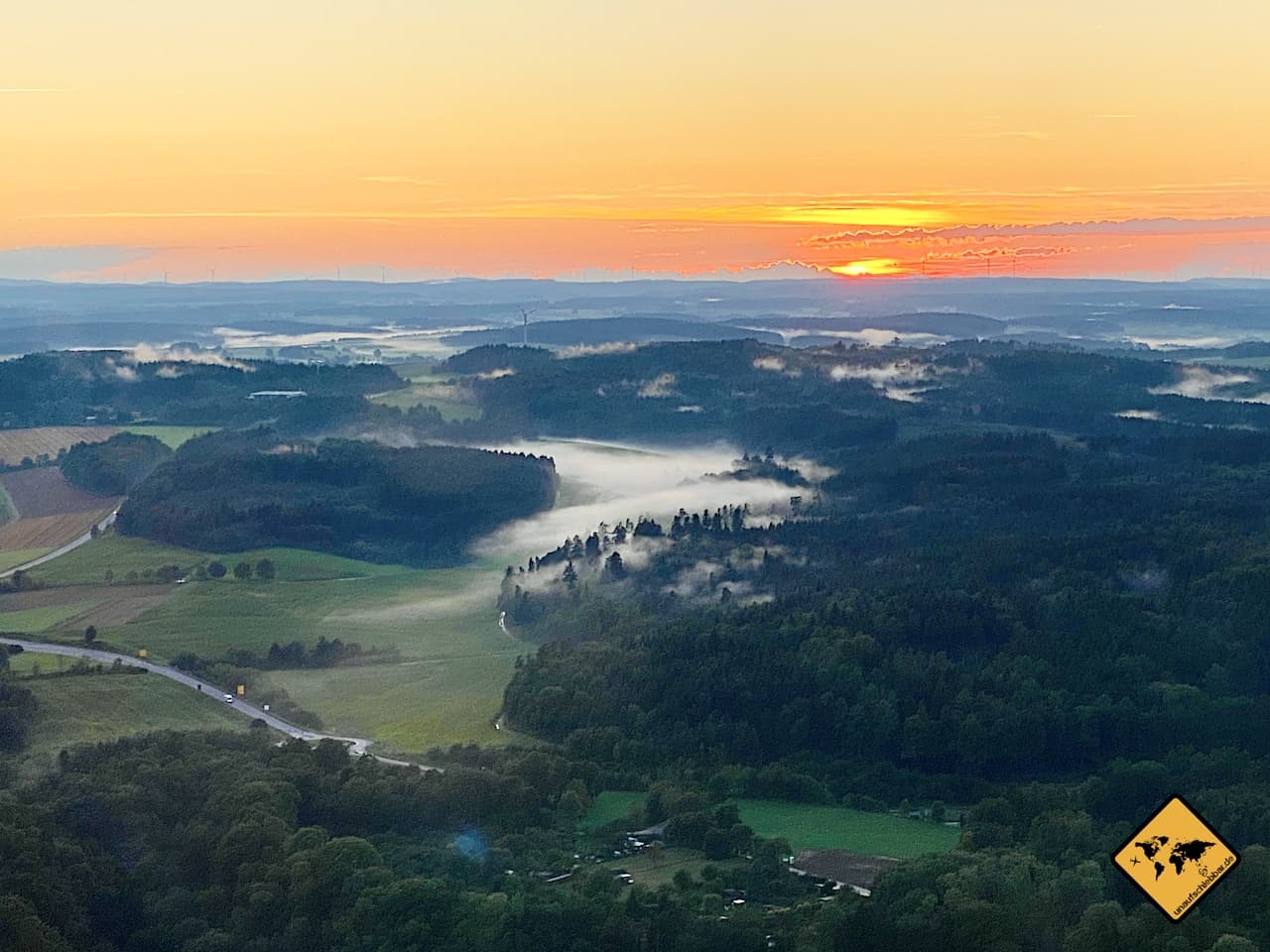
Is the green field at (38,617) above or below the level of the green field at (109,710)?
below

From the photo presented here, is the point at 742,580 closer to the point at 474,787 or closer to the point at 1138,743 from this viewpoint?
the point at 1138,743

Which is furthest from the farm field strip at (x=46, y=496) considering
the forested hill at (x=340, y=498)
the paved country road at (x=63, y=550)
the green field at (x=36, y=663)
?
the green field at (x=36, y=663)

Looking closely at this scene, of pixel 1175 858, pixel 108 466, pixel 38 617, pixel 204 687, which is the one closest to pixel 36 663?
pixel 204 687

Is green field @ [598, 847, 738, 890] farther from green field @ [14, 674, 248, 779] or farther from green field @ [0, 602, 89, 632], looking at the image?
green field @ [0, 602, 89, 632]

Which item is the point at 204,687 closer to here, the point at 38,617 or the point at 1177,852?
the point at 38,617

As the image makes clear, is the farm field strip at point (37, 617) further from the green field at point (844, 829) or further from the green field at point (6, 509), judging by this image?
the green field at point (844, 829)

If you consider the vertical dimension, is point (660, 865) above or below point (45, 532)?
above

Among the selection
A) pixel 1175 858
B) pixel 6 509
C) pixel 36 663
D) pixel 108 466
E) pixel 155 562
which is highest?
pixel 1175 858
